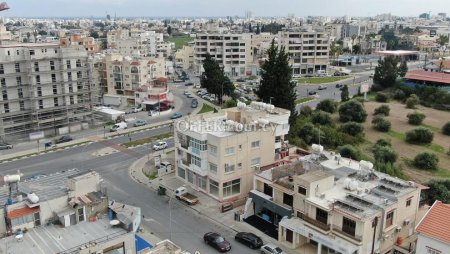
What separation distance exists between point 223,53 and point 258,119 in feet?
266

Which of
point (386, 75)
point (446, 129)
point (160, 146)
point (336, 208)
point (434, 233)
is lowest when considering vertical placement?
point (160, 146)

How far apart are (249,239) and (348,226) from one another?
8.11 metres

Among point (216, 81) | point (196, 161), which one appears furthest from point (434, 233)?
point (216, 81)

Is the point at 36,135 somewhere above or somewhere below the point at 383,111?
below

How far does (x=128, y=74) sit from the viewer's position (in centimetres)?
9012

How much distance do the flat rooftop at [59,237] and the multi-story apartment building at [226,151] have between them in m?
15.6

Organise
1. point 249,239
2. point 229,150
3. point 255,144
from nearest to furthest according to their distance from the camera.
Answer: point 249,239 < point 229,150 < point 255,144

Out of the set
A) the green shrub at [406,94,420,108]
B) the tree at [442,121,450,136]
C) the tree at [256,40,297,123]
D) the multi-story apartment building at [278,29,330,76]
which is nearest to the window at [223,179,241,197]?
the tree at [256,40,297,123]

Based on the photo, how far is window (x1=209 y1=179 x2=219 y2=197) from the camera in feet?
138

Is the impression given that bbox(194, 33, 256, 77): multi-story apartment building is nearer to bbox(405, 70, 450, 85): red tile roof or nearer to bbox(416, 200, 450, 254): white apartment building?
bbox(405, 70, 450, 85): red tile roof

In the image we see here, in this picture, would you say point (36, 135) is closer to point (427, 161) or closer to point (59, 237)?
point (59, 237)

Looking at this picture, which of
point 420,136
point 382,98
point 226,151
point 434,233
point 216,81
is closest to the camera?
point 434,233

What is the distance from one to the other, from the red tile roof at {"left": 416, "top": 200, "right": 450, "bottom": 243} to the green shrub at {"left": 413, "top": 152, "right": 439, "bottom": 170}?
24.8m

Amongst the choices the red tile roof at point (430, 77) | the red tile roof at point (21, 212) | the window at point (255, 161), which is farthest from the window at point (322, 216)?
the red tile roof at point (430, 77)
